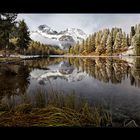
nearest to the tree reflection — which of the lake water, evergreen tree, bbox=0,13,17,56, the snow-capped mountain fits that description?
the lake water

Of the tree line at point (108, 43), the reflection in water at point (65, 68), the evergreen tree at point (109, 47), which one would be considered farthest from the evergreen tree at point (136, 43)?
the reflection in water at point (65, 68)

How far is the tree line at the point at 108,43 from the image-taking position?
345cm

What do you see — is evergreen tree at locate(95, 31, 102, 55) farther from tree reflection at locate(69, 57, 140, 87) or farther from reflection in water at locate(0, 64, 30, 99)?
reflection in water at locate(0, 64, 30, 99)

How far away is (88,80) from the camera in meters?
3.43

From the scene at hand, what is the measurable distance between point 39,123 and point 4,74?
673 millimetres

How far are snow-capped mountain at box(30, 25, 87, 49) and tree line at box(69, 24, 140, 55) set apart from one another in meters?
0.07

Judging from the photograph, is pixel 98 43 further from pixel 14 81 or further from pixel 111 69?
pixel 14 81

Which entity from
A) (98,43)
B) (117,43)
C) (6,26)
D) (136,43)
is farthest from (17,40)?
(136,43)

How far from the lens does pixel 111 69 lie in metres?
3.46

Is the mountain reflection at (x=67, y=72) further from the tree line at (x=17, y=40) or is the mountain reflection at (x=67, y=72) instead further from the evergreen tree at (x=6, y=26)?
the evergreen tree at (x=6, y=26)

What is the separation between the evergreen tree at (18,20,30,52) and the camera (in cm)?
349

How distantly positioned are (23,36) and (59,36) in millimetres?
406

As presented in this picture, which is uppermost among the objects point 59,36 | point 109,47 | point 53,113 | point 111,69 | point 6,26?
point 6,26

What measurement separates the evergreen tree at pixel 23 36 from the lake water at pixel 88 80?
250 millimetres
